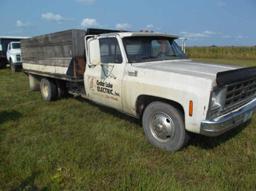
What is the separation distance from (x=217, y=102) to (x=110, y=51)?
2.50m


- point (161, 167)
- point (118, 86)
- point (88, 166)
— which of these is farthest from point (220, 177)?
point (118, 86)

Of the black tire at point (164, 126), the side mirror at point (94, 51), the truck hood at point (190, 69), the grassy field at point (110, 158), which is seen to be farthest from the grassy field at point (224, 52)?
the black tire at point (164, 126)

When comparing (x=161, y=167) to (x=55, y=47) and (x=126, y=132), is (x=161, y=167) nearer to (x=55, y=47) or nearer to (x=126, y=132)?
(x=126, y=132)

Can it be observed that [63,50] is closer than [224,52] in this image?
Yes

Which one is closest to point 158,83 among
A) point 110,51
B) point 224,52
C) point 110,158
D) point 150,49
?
point 150,49

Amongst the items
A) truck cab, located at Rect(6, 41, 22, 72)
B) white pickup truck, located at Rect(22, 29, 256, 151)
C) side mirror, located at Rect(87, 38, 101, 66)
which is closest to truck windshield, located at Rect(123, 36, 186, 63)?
white pickup truck, located at Rect(22, 29, 256, 151)

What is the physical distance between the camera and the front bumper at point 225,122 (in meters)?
3.72

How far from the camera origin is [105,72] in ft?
17.8

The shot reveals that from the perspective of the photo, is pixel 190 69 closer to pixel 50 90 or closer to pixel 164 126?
pixel 164 126

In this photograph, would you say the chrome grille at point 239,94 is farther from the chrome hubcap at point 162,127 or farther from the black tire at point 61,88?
the black tire at point 61,88

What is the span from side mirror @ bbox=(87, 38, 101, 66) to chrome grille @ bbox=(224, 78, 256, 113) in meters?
2.77

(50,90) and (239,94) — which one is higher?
(239,94)

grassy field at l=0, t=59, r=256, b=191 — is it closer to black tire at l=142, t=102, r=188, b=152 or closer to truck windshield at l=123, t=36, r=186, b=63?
black tire at l=142, t=102, r=188, b=152

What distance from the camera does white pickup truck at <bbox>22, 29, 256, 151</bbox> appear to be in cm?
378
